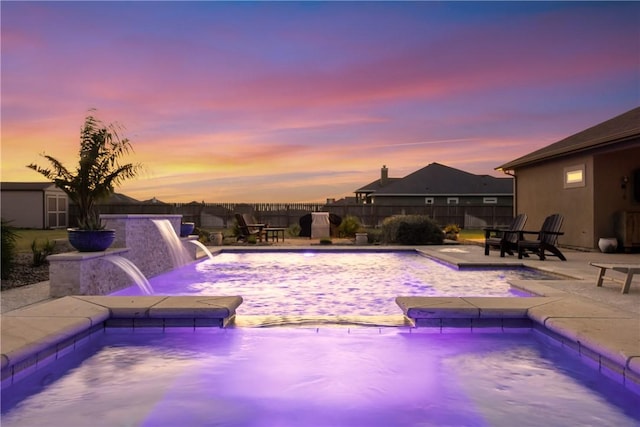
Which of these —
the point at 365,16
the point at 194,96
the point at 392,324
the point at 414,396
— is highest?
the point at 365,16

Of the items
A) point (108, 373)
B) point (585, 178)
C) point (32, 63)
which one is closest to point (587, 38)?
point (585, 178)

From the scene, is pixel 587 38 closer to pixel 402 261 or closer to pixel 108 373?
pixel 402 261

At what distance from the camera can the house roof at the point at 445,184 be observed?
28.5 meters

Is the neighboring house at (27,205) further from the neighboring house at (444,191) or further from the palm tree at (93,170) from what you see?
the palm tree at (93,170)

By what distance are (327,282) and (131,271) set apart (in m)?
3.02

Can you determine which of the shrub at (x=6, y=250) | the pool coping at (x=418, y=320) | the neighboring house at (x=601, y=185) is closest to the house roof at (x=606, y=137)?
the neighboring house at (x=601, y=185)

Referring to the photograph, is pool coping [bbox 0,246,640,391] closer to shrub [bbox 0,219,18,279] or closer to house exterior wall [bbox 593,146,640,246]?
shrub [bbox 0,219,18,279]

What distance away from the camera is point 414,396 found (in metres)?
3.42

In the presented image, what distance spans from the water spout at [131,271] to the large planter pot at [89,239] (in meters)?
0.22

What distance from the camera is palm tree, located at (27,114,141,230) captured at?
6879 mm

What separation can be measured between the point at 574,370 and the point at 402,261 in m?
7.35

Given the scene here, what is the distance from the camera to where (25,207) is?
23.8 metres

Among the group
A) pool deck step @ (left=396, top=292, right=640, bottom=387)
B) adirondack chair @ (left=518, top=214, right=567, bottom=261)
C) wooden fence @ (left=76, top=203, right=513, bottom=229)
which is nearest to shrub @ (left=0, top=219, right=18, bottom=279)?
pool deck step @ (left=396, top=292, right=640, bottom=387)

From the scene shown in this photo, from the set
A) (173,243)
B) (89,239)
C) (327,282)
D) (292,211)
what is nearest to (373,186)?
(292,211)
